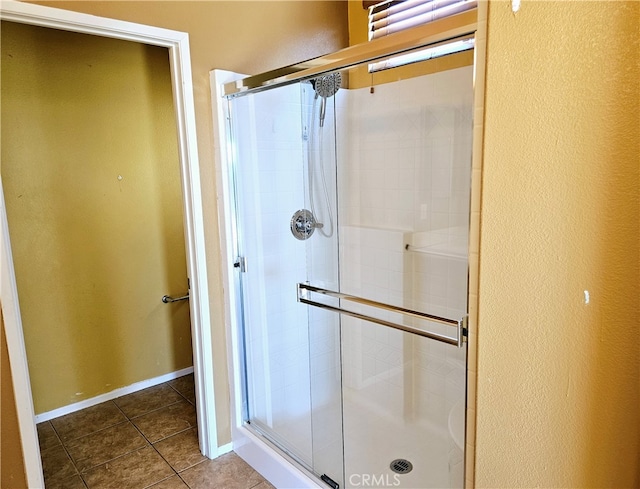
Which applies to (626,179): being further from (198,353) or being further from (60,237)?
(60,237)

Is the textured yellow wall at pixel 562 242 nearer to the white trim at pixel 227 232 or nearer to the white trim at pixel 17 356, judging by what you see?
the white trim at pixel 227 232

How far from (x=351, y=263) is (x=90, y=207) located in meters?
1.54

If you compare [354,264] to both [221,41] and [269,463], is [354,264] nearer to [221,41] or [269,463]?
[269,463]

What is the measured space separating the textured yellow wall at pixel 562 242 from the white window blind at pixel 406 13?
1.04 meters

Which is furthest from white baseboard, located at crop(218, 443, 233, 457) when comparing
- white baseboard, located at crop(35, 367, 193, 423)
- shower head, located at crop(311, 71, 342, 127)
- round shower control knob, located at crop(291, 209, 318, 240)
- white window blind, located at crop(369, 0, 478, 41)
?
white window blind, located at crop(369, 0, 478, 41)

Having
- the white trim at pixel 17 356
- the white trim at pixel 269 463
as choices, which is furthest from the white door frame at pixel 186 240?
the white trim at pixel 269 463

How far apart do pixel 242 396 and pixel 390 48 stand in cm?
171

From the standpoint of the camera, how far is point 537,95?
33.0 inches

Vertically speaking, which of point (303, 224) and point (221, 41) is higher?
point (221, 41)

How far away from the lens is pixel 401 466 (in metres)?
2.04

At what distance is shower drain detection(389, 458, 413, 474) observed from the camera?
6.60ft

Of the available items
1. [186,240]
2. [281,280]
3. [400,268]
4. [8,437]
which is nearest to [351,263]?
[400,268]

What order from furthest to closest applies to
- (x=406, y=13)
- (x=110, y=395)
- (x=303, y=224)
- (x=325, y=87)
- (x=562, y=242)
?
(x=110, y=395) → (x=303, y=224) → (x=325, y=87) → (x=406, y=13) → (x=562, y=242)

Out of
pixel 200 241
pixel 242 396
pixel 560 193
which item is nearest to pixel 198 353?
pixel 242 396
